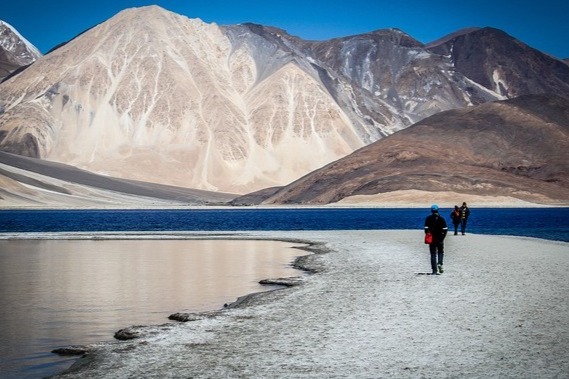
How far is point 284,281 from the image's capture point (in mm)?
22219

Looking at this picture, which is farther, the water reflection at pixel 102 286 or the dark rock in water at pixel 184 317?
the dark rock in water at pixel 184 317

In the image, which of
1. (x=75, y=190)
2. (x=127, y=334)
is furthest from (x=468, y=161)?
(x=127, y=334)

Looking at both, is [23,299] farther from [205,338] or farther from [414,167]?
[414,167]

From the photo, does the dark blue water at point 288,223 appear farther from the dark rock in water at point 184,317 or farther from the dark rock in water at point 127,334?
the dark rock in water at point 127,334

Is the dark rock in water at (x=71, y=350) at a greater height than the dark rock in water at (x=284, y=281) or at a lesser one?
lesser

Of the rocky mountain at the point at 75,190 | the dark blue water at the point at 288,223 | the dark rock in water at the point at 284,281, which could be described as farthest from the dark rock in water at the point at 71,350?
the rocky mountain at the point at 75,190

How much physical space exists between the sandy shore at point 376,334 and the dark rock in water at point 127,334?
43 cm

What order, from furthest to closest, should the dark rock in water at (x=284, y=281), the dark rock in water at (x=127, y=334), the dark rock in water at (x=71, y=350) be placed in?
the dark rock in water at (x=284, y=281) → the dark rock in water at (x=127, y=334) → the dark rock in water at (x=71, y=350)

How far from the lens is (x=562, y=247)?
106ft

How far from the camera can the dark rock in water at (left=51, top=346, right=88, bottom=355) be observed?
13148 millimetres

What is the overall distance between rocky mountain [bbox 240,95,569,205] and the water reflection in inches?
4100

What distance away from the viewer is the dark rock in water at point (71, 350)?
43.1ft

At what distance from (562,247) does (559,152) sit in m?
132

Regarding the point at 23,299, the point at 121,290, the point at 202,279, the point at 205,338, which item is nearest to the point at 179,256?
the point at 202,279
